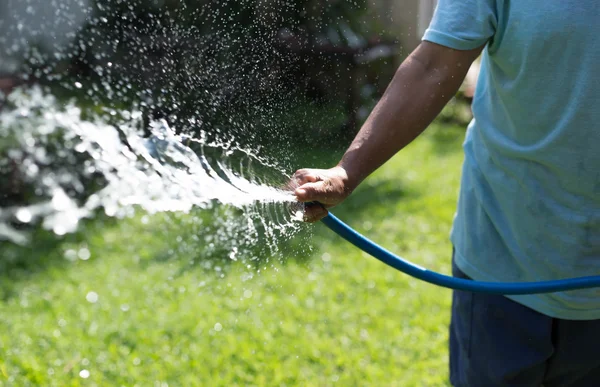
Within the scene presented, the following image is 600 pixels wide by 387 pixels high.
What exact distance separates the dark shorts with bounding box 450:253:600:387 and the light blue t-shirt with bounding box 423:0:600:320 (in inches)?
1.5

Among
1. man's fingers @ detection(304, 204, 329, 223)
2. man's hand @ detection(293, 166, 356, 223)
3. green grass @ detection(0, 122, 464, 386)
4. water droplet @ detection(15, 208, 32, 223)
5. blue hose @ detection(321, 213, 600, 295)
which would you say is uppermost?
man's hand @ detection(293, 166, 356, 223)

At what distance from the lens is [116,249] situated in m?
3.51

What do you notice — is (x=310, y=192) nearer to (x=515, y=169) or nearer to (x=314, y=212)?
(x=314, y=212)

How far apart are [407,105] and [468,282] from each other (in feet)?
1.41

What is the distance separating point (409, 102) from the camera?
1.30 metres

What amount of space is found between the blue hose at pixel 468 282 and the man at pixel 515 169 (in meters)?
0.10

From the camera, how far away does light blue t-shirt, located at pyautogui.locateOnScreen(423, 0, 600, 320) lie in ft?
4.10

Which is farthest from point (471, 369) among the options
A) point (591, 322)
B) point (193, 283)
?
point (193, 283)

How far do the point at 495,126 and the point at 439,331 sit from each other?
5.32 feet

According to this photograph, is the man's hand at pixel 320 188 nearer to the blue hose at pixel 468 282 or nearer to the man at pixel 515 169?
the man at pixel 515 169

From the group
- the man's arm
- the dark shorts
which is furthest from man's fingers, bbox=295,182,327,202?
the dark shorts

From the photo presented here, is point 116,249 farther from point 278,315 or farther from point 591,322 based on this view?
point 591,322

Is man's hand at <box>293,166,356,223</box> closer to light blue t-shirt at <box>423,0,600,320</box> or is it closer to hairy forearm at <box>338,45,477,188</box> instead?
hairy forearm at <box>338,45,477,188</box>

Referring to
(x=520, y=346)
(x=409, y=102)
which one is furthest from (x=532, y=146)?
(x=520, y=346)
